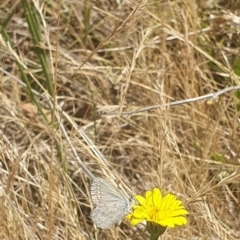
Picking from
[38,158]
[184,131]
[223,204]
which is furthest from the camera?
[184,131]

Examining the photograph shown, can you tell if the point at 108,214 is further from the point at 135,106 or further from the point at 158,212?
the point at 135,106

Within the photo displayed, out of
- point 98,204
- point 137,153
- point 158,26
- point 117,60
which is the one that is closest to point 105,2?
point 117,60

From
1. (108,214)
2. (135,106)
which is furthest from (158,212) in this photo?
(135,106)

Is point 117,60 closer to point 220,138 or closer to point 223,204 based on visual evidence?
point 220,138

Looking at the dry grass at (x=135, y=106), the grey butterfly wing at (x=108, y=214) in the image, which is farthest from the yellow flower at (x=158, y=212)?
the dry grass at (x=135, y=106)

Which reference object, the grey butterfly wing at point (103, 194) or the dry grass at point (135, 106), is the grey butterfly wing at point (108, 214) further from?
the dry grass at point (135, 106)

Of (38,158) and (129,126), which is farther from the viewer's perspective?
(129,126)

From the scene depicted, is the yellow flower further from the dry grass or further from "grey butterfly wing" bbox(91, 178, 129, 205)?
the dry grass

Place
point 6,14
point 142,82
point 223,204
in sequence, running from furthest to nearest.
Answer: point 6,14
point 142,82
point 223,204
